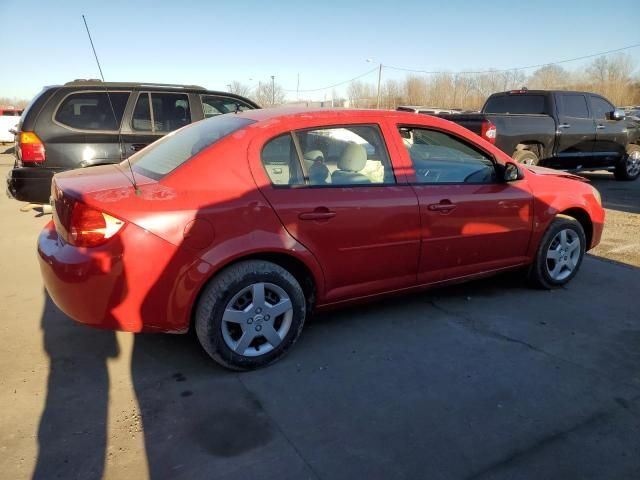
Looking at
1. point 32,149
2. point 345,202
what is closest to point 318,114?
point 345,202

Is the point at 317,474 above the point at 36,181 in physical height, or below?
below

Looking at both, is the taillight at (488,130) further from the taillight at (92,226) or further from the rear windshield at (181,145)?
the taillight at (92,226)

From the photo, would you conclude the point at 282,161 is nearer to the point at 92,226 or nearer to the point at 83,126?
the point at 92,226

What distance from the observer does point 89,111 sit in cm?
593

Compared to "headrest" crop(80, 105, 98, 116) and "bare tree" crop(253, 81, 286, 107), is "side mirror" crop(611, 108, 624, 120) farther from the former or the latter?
"bare tree" crop(253, 81, 286, 107)

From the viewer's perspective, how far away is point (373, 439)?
2.44 metres

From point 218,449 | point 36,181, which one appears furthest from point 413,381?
point 36,181

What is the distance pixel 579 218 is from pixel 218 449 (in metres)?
3.93

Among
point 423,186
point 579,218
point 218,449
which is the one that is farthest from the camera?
point 579,218

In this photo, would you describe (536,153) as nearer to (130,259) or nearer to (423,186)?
(423,186)

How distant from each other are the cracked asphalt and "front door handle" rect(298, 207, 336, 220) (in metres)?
0.93

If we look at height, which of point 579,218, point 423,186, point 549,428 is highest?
point 423,186

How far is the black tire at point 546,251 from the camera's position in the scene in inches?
170

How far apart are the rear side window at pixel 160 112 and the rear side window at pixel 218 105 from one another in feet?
0.87
